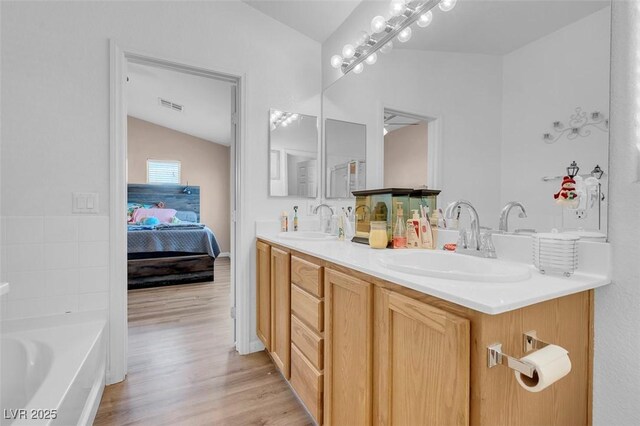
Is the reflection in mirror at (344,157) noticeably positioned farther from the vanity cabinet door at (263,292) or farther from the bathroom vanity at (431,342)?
the bathroom vanity at (431,342)

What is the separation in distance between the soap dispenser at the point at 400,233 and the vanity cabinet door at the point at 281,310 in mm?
572

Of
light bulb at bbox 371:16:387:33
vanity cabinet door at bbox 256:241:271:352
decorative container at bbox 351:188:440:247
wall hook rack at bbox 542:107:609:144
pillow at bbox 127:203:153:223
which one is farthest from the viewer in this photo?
pillow at bbox 127:203:153:223

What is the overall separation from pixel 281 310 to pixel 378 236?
70 centimetres

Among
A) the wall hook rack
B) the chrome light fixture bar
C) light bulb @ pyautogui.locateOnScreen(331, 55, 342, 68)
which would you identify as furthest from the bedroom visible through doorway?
the wall hook rack

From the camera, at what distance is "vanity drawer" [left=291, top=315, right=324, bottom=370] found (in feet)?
4.31

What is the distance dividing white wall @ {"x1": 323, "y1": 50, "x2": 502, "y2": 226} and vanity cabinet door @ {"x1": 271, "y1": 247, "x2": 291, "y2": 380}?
800 mm

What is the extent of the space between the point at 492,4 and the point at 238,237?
193 centimetres

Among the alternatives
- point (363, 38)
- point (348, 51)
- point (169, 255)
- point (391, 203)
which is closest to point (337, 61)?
point (348, 51)

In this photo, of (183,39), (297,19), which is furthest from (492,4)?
(183,39)

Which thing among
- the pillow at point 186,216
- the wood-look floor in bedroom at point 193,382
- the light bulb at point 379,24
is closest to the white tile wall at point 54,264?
the wood-look floor in bedroom at point 193,382

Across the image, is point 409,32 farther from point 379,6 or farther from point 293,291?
point 293,291

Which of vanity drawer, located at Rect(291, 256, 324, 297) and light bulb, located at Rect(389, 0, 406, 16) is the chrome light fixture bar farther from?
vanity drawer, located at Rect(291, 256, 324, 297)

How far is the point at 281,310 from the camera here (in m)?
1.74

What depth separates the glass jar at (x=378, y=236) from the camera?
1.56 metres
